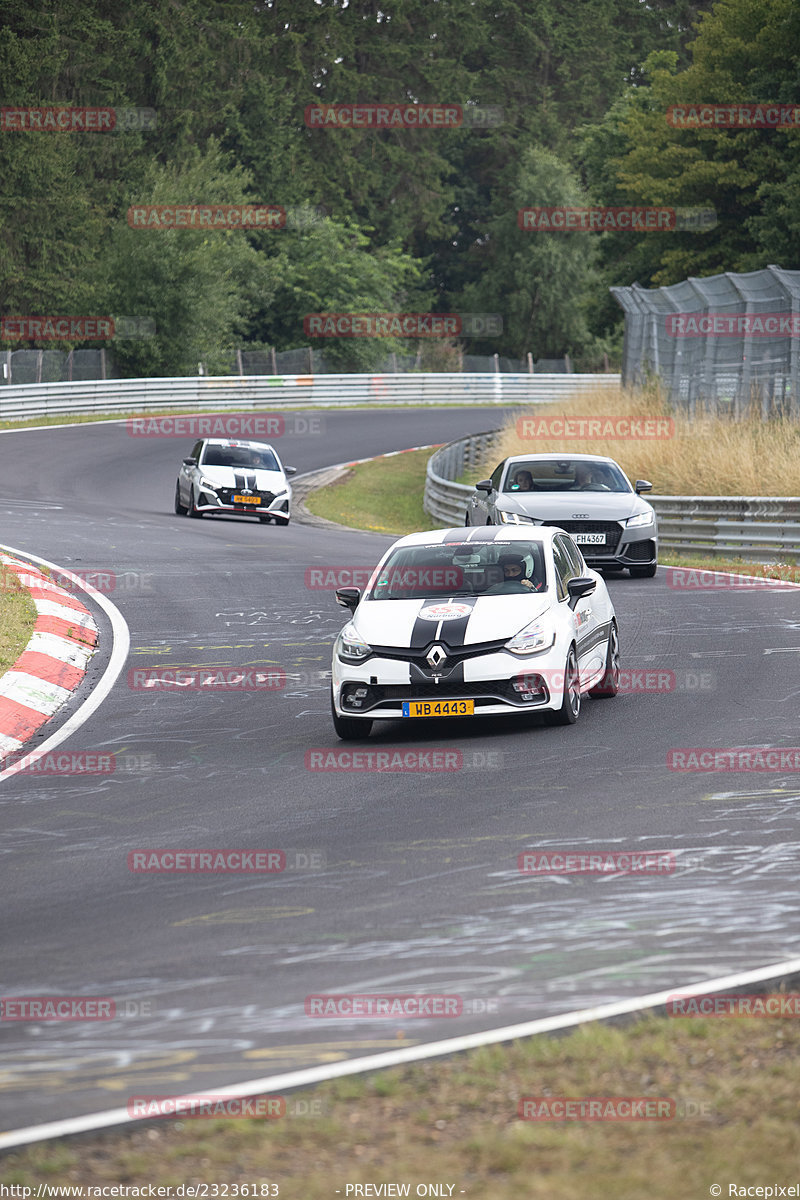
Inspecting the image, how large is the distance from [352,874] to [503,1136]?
2.93 m

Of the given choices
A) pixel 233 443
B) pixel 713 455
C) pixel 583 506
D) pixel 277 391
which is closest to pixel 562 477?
pixel 583 506

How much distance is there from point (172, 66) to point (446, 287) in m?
26.7

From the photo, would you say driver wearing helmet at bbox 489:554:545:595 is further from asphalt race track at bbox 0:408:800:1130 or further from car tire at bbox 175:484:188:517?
car tire at bbox 175:484:188:517

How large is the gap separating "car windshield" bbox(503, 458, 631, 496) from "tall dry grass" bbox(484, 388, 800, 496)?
4.89 metres

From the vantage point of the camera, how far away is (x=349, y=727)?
34.8 ft

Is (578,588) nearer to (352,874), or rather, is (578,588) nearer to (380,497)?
(352,874)

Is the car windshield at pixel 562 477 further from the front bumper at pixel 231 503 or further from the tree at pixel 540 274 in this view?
the tree at pixel 540 274

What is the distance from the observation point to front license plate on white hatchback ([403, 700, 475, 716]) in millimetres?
10383

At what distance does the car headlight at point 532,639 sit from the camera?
1046 centimetres

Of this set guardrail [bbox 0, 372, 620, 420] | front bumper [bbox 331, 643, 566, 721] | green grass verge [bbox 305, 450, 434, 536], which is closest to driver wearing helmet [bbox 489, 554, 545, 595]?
front bumper [bbox 331, 643, 566, 721]

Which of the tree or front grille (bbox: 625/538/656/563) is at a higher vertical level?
the tree

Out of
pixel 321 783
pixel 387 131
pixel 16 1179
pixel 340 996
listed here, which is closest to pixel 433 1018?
pixel 340 996

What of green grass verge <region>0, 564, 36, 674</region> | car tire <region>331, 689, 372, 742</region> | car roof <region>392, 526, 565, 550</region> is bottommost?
green grass verge <region>0, 564, 36, 674</region>

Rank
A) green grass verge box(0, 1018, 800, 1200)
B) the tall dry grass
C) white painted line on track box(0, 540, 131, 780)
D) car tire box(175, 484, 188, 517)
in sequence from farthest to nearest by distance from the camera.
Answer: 1. car tire box(175, 484, 188, 517)
2. the tall dry grass
3. white painted line on track box(0, 540, 131, 780)
4. green grass verge box(0, 1018, 800, 1200)
